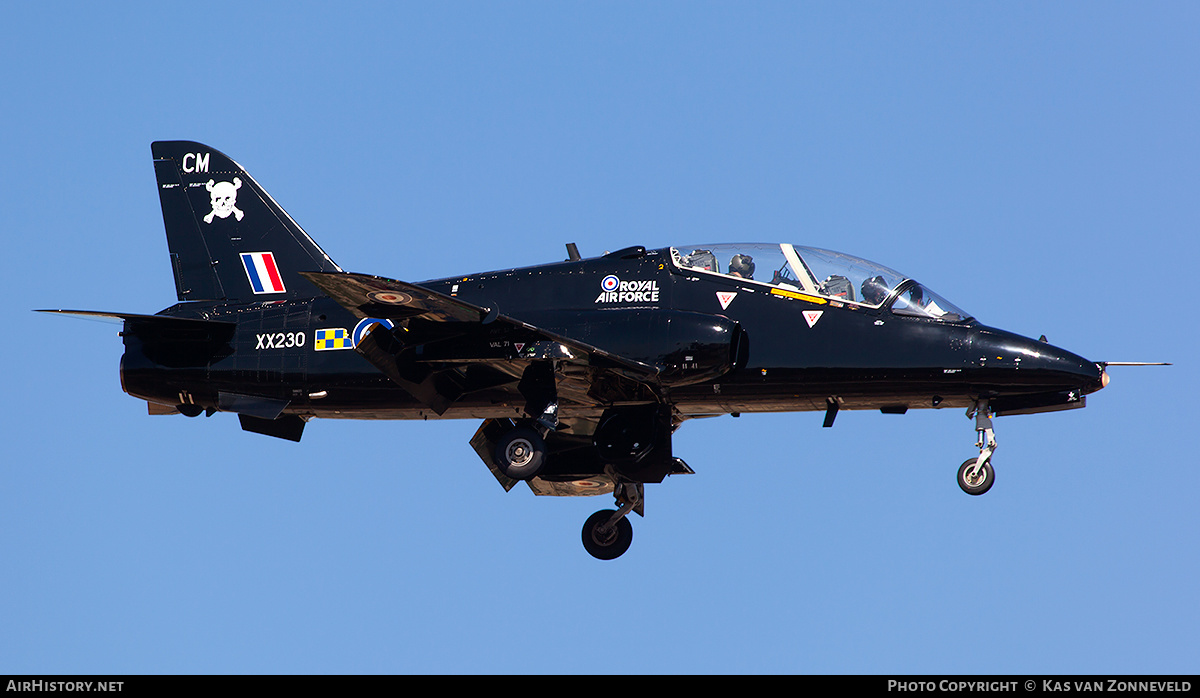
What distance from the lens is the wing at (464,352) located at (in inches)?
789

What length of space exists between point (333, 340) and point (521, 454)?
3.71 metres

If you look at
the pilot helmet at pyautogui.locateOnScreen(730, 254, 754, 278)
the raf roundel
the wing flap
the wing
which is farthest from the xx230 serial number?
the pilot helmet at pyautogui.locateOnScreen(730, 254, 754, 278)

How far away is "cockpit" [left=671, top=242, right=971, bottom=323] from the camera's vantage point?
21219 mm

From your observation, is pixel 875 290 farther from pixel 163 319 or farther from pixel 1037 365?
pixel 163 319

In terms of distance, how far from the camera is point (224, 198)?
2491 centimetres

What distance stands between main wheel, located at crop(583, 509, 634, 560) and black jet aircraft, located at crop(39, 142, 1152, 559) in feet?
3.60

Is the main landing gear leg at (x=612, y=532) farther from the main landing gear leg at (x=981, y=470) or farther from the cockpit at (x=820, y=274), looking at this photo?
the main landing gear leg at (x=981, y=470)

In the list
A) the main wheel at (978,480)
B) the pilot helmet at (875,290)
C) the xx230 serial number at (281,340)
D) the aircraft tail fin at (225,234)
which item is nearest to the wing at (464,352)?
the xx230 serial number at (281,340)

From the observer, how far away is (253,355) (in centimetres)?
2288

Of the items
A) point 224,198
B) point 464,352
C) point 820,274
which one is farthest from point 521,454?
point 224,198

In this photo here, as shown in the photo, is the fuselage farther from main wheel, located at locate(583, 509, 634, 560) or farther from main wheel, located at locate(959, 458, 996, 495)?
main wheel, located at locate(583, 509, 634, 560)

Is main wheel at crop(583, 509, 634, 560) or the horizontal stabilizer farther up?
the horizontal stabilizer

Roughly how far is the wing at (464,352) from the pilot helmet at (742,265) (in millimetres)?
2206
